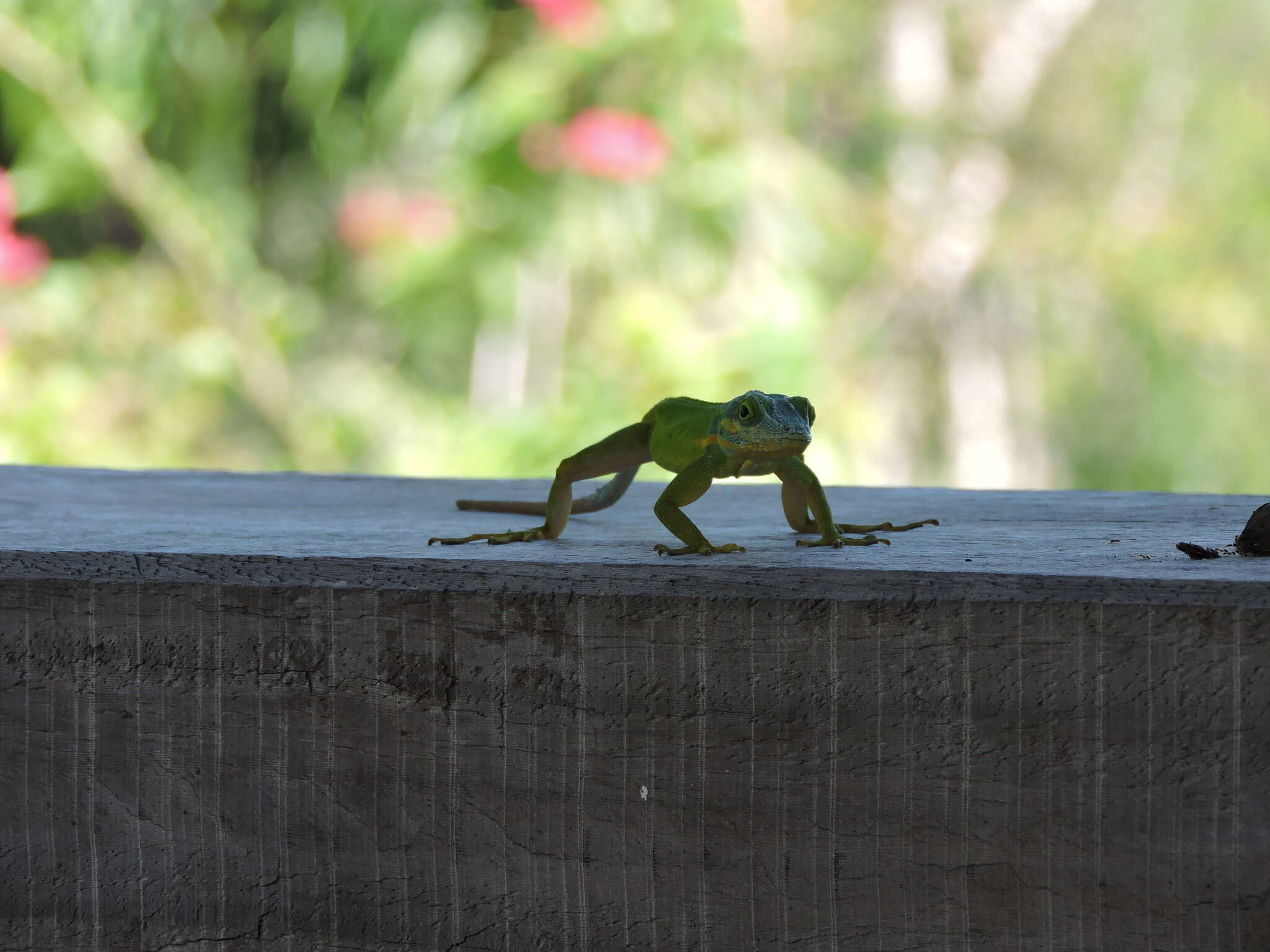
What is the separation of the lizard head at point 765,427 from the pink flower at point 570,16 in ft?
12.7

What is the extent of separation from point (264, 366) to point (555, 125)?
4.92 ft

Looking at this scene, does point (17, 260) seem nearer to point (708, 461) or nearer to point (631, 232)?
point (631, 232)

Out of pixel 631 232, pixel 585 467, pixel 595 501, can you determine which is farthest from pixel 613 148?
pixel 585 467

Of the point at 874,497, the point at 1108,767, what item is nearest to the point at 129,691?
the point at 1108,767

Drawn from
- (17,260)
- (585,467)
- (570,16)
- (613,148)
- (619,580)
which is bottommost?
(619,580)

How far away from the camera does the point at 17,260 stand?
186 inches

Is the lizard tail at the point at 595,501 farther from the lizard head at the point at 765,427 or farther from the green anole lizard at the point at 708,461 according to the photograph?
the lizard head at the point at 765,427

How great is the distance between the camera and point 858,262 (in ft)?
19.2

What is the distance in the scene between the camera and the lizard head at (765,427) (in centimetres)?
126

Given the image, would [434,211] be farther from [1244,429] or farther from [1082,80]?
[1244,429]

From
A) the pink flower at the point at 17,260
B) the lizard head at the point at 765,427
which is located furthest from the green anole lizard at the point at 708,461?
the pink flower at the point at 17,260

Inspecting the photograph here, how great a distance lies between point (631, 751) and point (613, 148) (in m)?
4.04

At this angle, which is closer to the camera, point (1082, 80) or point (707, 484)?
point (707, 484)

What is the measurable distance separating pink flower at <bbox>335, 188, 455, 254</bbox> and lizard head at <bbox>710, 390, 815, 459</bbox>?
4013mm
